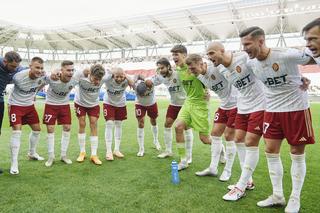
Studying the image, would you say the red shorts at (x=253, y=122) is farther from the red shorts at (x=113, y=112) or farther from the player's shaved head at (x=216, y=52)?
the red shorts at (x=113, y=112)

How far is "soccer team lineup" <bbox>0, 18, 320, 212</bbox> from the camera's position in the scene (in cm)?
392

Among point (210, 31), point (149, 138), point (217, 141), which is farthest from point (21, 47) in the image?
point (217, 141)

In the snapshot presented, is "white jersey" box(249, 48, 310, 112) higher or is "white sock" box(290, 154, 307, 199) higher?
"white jersey" box(249, 48, 310, 112)

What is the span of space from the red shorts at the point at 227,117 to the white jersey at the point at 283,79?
123cm

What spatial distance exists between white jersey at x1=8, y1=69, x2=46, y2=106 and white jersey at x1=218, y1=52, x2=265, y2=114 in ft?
11.9

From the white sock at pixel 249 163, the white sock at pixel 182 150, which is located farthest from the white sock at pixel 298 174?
the white sock at pixel 182 150

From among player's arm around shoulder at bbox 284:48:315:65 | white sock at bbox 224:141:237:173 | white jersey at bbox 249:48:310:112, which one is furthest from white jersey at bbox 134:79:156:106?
player's arm around shoulder at bbox 284:48:315:65

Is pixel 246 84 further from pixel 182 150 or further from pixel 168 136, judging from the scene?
pixel 168 136

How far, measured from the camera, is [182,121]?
5.93 meters

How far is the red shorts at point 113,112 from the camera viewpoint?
289 inches

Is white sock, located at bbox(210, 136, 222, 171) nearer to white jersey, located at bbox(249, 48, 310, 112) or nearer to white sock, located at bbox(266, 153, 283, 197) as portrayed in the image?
white sock, located at bbox(266, 153, 283, 197)

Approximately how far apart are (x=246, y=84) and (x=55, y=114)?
3.91m

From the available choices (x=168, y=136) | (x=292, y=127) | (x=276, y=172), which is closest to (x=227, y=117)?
(x=276, y=172)

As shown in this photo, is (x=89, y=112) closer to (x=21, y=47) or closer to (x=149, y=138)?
(x=149, y=138)
